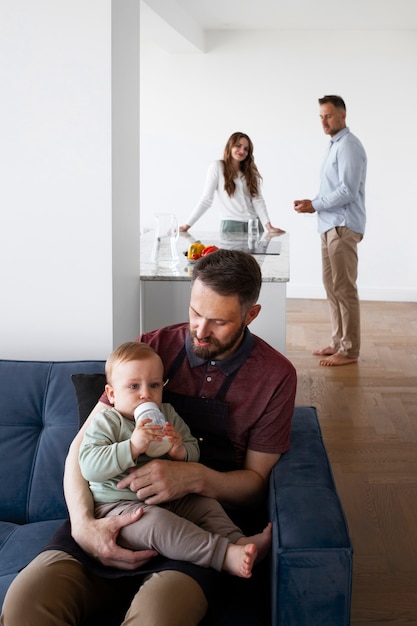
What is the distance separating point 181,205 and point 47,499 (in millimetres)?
6108

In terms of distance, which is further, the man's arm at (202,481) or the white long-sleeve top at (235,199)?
the white long-sleeve top at (235,199)

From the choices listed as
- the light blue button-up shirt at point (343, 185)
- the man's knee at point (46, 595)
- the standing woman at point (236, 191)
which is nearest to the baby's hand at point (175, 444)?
the man's knee at point (46, 595)

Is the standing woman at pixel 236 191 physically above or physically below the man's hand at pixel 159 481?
above

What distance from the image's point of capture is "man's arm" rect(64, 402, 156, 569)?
6.10ft

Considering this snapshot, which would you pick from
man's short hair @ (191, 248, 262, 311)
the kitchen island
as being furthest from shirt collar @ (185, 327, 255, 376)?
the kitchen island

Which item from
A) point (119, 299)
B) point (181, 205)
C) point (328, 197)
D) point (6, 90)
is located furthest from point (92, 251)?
point (181, 205)

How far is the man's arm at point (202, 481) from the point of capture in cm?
197

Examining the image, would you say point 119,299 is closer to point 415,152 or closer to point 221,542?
point 221,542

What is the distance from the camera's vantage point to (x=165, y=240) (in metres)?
4.09

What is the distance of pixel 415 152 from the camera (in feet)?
25.7

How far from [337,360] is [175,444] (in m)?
3.69

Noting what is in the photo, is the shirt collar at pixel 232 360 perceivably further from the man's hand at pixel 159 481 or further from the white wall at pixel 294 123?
the white wall at pixel 294 123

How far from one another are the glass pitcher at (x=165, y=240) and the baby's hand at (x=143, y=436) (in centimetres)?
205

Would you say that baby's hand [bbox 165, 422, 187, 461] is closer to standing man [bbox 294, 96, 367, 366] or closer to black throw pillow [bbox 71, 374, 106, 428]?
black throw pillow [bbox 71, 374, 106, 428]
